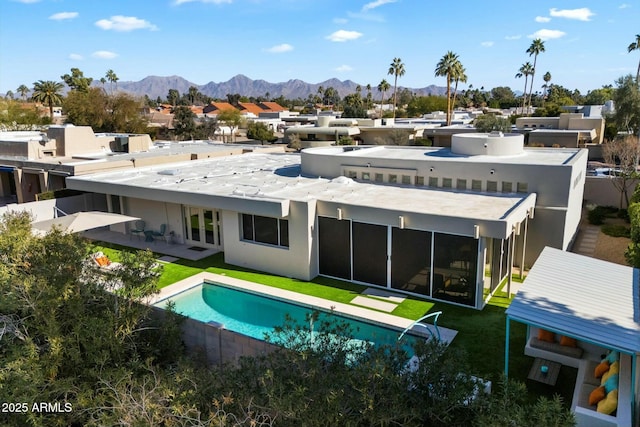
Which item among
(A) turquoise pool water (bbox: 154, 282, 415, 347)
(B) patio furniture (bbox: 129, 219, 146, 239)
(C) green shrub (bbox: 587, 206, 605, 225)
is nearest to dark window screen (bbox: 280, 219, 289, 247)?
(A) turquoise pool water (bbox: 154, 282, 415, 347)

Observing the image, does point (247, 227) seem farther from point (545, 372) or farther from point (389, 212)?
point (545, 372)

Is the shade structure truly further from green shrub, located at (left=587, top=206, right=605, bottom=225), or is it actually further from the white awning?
green shrub, located at (left=587, top=206, right=605, bottom=225)

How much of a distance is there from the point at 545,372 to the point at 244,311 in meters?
9.57

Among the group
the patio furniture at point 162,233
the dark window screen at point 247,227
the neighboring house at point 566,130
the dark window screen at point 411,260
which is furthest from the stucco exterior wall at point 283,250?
the neighboring house at point 566,130

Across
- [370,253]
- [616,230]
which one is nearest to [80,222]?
[370,253]

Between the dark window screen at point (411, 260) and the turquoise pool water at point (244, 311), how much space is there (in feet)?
9.33

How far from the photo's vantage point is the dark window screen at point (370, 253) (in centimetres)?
1708

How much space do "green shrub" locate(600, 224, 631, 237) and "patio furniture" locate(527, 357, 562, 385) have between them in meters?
14.7

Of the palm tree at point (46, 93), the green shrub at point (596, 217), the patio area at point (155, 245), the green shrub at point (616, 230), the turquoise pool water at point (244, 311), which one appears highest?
the palm tree at point (46, 93)

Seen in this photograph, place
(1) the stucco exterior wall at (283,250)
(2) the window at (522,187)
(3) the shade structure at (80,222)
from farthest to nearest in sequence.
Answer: (3) the shade structure at (80,222) < (2) the window at (522,187) < (1) the stucco exterior wall at (283,250)

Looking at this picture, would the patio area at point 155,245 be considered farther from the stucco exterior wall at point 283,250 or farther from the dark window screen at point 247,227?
the dark window screen at point 247,227

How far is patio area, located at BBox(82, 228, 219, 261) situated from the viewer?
21.6m

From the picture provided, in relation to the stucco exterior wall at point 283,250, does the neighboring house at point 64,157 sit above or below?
above

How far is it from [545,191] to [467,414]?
1448 centimetres
